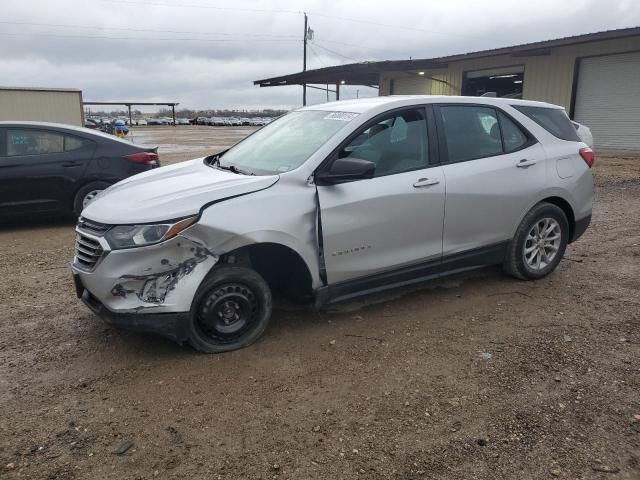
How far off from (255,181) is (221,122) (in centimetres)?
7676

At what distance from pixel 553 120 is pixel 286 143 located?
275cm

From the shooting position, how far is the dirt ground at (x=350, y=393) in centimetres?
272

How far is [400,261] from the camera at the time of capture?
436 centimetres

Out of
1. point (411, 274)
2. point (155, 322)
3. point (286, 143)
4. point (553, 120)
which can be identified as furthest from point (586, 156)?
point (155, 322)

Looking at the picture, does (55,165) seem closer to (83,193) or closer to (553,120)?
(83,193)

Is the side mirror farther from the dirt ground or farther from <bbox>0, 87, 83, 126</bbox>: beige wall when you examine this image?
<bbox>0, 87, 83, 126</bbox>: beige wall

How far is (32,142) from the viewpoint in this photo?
7.59 meters

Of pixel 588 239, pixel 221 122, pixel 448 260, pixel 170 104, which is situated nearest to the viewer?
pixel 448 260

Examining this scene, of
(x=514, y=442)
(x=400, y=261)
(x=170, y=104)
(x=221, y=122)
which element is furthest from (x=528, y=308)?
(x=221, y=122)

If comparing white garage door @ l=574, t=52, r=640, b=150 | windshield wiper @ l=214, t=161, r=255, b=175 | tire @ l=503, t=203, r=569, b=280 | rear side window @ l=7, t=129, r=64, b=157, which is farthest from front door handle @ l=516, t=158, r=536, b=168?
white garage door @ l=574, t=52, r=640, b=150

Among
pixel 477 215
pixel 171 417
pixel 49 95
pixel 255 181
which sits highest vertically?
pixel 49 95

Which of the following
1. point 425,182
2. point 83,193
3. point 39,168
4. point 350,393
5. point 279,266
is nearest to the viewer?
point 350,393

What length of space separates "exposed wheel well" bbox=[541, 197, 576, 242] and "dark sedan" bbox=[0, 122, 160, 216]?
223 inches

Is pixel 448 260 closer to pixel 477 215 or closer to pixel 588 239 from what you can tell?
pixel 477 215
